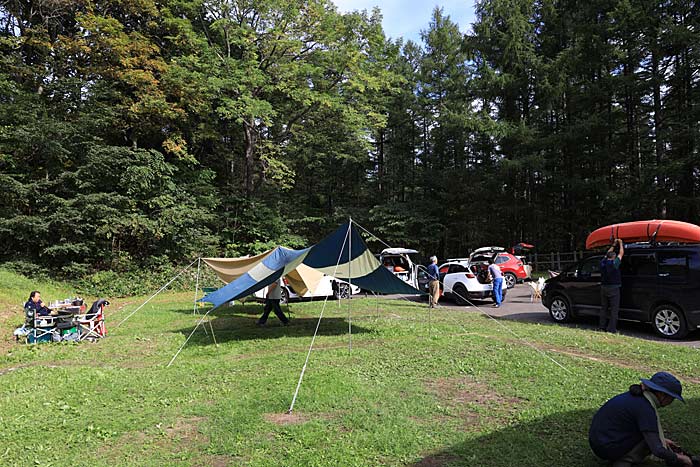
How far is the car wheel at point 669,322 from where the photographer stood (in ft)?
27.4

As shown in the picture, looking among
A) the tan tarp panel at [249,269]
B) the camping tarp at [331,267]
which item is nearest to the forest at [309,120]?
the tan tarp panel at [249,269]

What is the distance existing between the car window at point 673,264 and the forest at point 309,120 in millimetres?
14490

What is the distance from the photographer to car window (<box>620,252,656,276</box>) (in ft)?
29.0

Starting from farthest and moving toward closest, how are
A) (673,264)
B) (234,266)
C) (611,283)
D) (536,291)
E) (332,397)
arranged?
1. (536,291)
2. (234,266)
3. (611,283)
4. (673,264)
5. (332,397)

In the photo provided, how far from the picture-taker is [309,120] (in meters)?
27.2

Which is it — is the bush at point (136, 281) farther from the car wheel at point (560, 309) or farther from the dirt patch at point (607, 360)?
the dirt patch at point (607, 360)

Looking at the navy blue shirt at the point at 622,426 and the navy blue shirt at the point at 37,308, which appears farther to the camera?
the navy blue shirt at the point at 37,308

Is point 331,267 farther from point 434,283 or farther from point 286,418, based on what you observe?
point 286,418

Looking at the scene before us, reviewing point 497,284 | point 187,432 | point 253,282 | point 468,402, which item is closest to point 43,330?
point 253,282

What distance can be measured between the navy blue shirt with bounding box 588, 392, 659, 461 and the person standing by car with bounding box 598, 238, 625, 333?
642 centimetres

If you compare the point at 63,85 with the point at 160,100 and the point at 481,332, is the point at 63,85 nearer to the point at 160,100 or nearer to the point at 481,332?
the point at 160,100

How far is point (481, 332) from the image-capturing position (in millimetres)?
9477

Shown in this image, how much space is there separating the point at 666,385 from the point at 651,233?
25.7ft

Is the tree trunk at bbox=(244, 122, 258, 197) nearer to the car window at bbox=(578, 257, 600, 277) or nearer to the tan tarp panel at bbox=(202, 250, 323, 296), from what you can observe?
the tan tarp panel at bbox=(202, 250, 323, 296)
